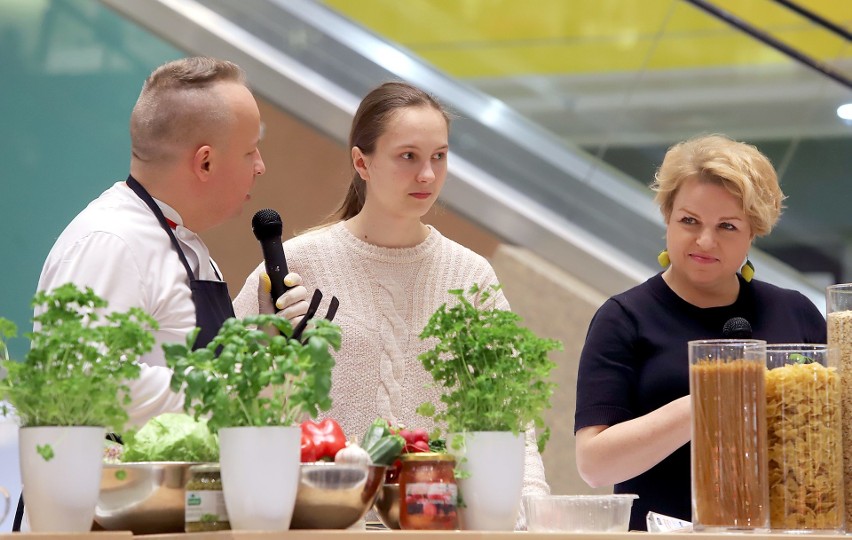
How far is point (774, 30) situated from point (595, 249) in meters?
1.29

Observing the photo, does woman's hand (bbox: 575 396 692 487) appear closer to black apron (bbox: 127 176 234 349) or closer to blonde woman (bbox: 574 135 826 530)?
blonde woman (bbox: 574 135 826 530)

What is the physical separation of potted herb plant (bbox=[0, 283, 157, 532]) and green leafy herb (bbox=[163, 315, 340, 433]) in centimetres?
8

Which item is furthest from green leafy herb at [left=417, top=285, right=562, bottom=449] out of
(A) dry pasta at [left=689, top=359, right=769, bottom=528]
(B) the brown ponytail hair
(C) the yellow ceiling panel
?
(C) the yellow ceiling panel

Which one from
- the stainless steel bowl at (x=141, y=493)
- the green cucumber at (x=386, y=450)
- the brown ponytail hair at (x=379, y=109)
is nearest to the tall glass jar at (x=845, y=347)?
the green cucumber at (x=386, y=450)

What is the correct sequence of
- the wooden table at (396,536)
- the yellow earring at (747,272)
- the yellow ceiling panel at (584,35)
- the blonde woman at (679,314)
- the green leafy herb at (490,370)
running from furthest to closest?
the yellow ceiling panel at (584,35) → the yellow earring at (747,272) → the blonde woman at (679,314) → the green leafy herb at (490,370) → the wooden table at (396,536)

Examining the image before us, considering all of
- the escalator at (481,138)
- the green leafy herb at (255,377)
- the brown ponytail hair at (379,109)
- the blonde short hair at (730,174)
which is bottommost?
the green leafy herb at (255,377)

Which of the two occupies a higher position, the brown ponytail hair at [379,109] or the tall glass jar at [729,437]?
the brown ponytail hair at [379,109]

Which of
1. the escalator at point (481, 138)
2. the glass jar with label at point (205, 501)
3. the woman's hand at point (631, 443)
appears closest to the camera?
the glass jar with label at point (205, 501)

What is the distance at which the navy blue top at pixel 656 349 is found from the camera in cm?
244

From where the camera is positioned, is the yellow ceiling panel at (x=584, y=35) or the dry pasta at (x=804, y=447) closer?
the dry pasta at (x=804, y=447)

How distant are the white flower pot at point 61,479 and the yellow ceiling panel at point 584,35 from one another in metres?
3.84

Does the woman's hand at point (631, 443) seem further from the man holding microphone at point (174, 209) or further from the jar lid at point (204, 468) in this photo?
the jar lid at point (204, 468)

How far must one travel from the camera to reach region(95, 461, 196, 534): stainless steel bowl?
1483 mm

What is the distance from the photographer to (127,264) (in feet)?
6.93
